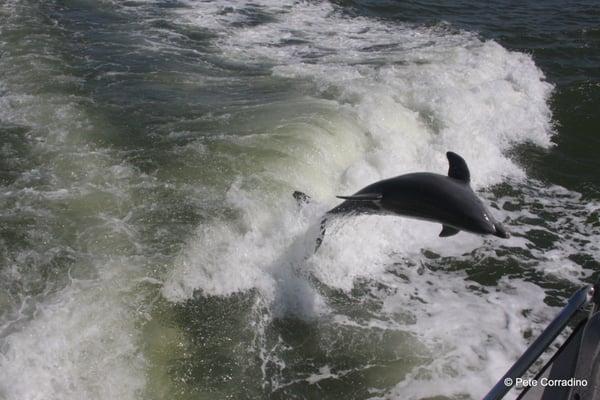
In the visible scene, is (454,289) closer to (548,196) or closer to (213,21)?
(548,196)

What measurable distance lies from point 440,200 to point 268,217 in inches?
106

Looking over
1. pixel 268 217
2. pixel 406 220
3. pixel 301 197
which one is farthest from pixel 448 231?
pixel 268 217

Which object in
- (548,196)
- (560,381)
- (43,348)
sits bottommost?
(43,348)

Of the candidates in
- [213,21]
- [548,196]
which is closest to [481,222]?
[548,196]

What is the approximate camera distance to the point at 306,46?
12.6 meters

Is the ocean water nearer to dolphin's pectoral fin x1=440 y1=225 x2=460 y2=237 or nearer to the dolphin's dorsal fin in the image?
dolphin's pectoral fin x1=440 y1=225 x2=460 y2=237

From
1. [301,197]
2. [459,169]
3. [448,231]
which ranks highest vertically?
[459,169]

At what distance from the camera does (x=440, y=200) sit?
14.6 feet

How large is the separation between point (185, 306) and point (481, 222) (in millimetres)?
3095

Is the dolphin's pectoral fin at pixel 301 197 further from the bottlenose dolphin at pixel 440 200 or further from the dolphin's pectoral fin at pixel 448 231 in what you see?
the dolphin's pectoral fin at pixel 448 231

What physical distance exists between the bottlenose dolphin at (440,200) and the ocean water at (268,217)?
1.40 m

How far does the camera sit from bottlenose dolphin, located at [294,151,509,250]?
4.17 m

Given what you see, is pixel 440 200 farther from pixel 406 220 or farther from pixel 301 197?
pixel 406 220

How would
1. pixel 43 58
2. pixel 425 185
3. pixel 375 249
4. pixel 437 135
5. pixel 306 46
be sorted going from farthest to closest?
pixel 306 46
pixel 43 58
pixel 437 135
pixel 375 249
pixel 425 185
